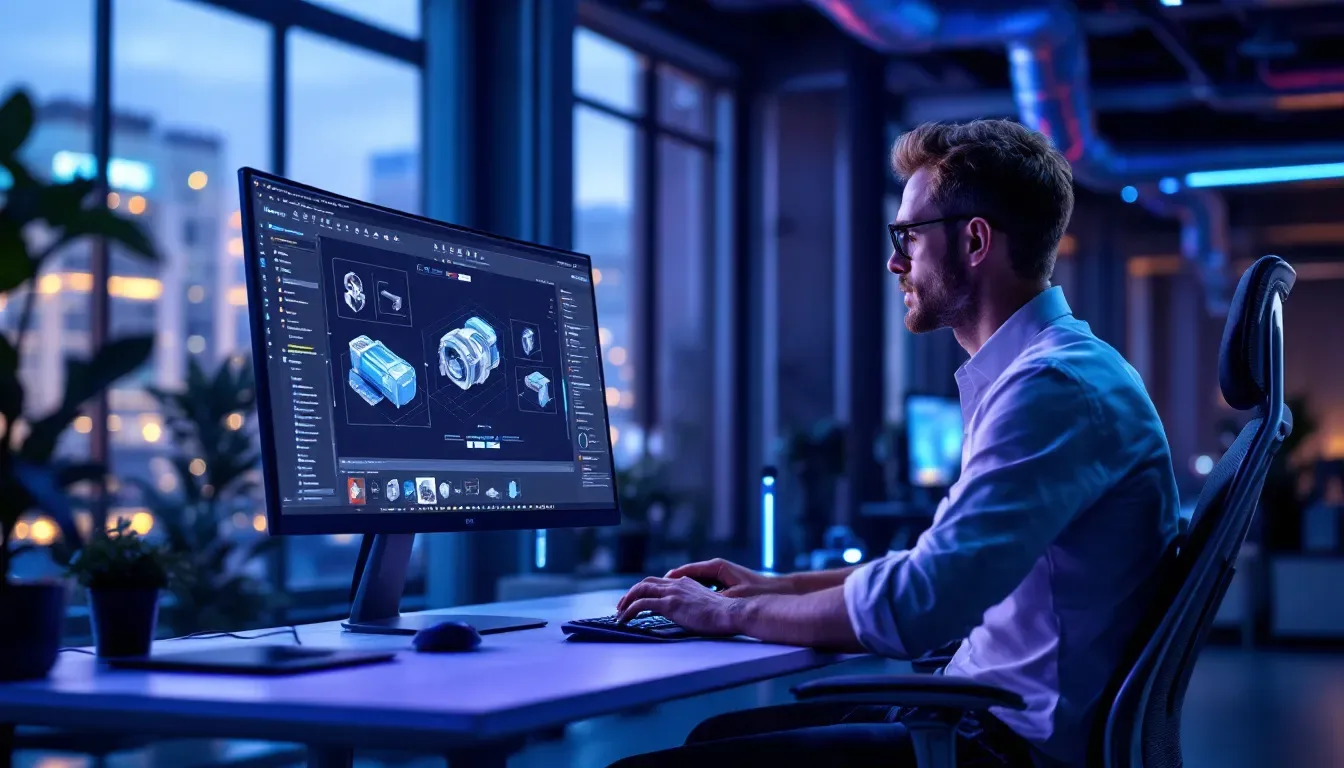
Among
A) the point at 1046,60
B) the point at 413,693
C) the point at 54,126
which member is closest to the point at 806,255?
the point at 1046,60

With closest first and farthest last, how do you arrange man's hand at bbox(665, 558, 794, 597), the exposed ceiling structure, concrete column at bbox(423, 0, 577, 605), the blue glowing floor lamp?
1. man's hand at bbox(665, 558, 794, 597)
2. the blue glowing floor lamp
3. concrete column at bbox(423, 0, 577, 605)
4. the exposed ceiling structure

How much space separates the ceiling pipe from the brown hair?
14.3ft

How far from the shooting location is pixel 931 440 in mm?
7145

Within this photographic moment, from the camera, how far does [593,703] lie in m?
1.43

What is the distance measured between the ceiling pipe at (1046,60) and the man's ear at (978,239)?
4.42 meters

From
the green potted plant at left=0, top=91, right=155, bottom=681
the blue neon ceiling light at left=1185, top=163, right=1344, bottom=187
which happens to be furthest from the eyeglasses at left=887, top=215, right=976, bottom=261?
the blue neon ceiling light at left=1185, top=163, right=1344, bottom=187

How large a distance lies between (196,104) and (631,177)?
3.65 m

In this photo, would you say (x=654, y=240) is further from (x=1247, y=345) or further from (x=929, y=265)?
(x=1247, y=345)

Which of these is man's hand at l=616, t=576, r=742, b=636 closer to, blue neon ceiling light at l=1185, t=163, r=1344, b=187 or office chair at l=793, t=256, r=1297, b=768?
office chair at l=793, t=256, r=1297, b=768

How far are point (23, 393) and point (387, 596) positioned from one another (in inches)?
22.7

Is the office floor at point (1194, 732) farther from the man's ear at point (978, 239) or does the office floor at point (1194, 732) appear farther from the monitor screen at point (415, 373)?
the man's ear at point (978, 239)

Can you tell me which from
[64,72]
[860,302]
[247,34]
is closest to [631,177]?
[860,302]

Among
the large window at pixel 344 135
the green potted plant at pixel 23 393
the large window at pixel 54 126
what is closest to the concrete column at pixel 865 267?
the large window at pixel 344 135

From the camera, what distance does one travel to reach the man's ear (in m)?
1.94
